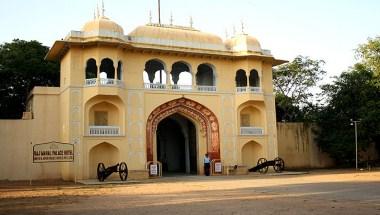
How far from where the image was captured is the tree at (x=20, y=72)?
2712 cm

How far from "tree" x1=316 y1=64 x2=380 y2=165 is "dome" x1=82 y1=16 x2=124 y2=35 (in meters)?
13.7

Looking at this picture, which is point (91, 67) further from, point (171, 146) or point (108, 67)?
point (171, 146)

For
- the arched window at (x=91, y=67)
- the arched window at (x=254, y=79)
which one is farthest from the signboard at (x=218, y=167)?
the arched window at (x=91, y=67)

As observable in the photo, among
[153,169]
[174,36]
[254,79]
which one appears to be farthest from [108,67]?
[254,79]

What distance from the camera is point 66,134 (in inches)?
813

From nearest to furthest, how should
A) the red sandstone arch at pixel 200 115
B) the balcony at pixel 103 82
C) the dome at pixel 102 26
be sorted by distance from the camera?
1. the balcony at pixel 103 82
2. the dome at pixel 102 26
3. the red sandstone arch at pixel 200 115

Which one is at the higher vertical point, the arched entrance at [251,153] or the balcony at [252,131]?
the balcony at [252,131]

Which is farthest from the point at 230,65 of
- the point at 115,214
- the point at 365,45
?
the point at 115,214

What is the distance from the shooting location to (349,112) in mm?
26078

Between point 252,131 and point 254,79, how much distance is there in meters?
3.31

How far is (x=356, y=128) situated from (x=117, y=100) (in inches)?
537

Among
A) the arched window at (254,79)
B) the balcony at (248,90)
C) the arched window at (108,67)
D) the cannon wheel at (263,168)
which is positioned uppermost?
the arched window at (108,67)

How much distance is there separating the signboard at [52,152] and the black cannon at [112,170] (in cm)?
154

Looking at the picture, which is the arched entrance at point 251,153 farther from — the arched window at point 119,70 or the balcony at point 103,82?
the balcony at point 103,82
